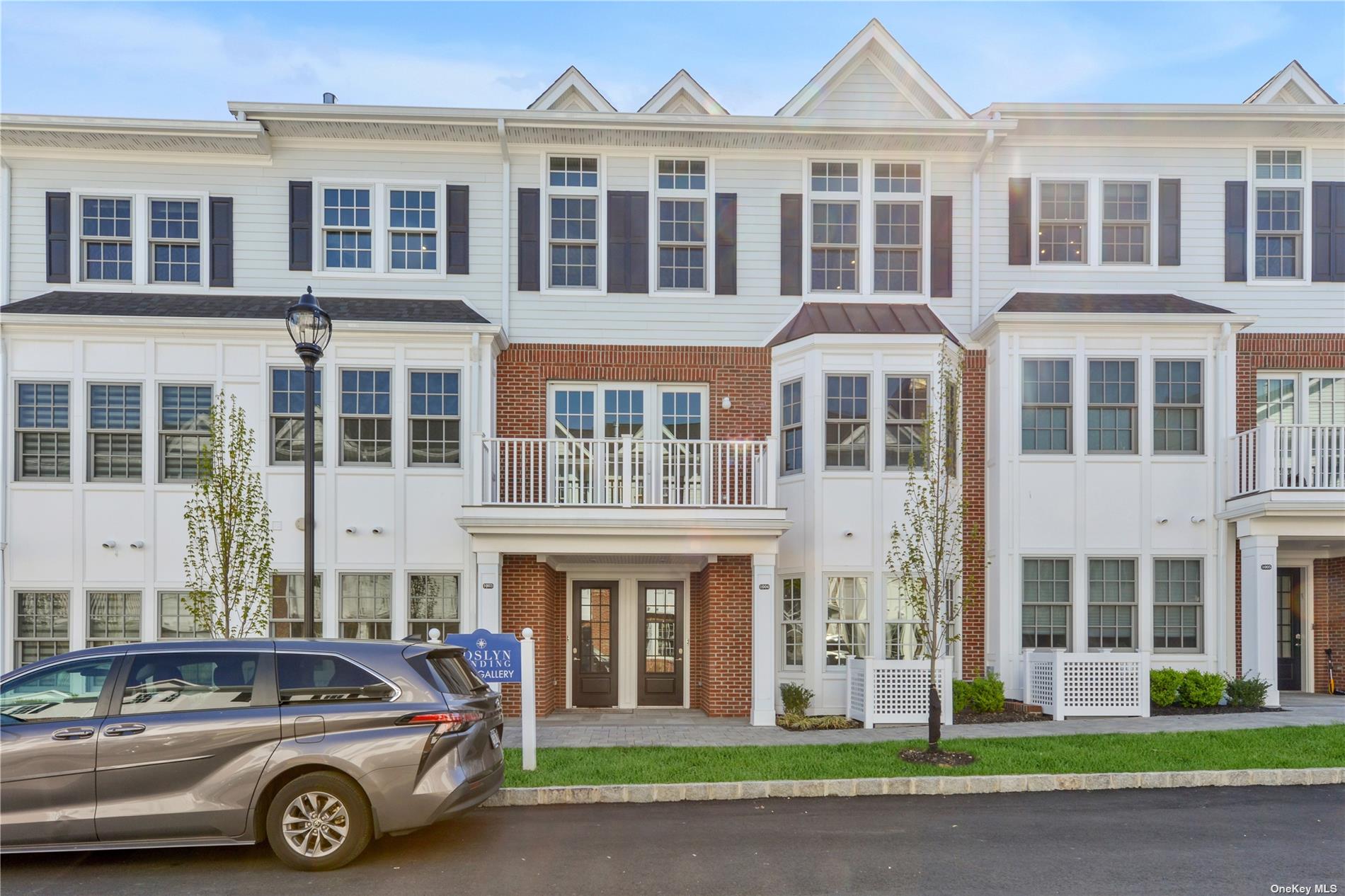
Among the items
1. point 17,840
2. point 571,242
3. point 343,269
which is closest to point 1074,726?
point 571,242

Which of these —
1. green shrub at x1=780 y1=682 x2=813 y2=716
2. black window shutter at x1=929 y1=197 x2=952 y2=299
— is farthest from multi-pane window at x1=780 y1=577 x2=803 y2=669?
black window shutter at x1=929 y1=197 x2=952 y2=299

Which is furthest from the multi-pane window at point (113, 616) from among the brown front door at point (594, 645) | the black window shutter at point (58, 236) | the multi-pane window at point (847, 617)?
the multi-pane window at point (847, 617)

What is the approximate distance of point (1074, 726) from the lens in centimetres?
1212

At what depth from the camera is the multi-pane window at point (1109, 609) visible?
13.9 meters

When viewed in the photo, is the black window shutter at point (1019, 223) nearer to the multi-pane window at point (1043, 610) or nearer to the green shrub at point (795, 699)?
the multi-pane window at point (1043, 610)

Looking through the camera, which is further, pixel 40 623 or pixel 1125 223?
pixel 1125 223

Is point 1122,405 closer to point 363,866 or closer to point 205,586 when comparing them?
point 363,866

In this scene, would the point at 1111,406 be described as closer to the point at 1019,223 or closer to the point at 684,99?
the point at 1019,223

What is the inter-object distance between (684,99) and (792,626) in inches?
349

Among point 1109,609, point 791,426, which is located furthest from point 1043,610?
point 791,426

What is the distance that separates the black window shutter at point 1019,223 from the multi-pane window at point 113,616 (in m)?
14.4

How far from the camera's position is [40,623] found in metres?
13.1

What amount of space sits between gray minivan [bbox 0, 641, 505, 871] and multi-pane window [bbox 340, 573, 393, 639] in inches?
263

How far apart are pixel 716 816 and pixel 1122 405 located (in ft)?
31.4
